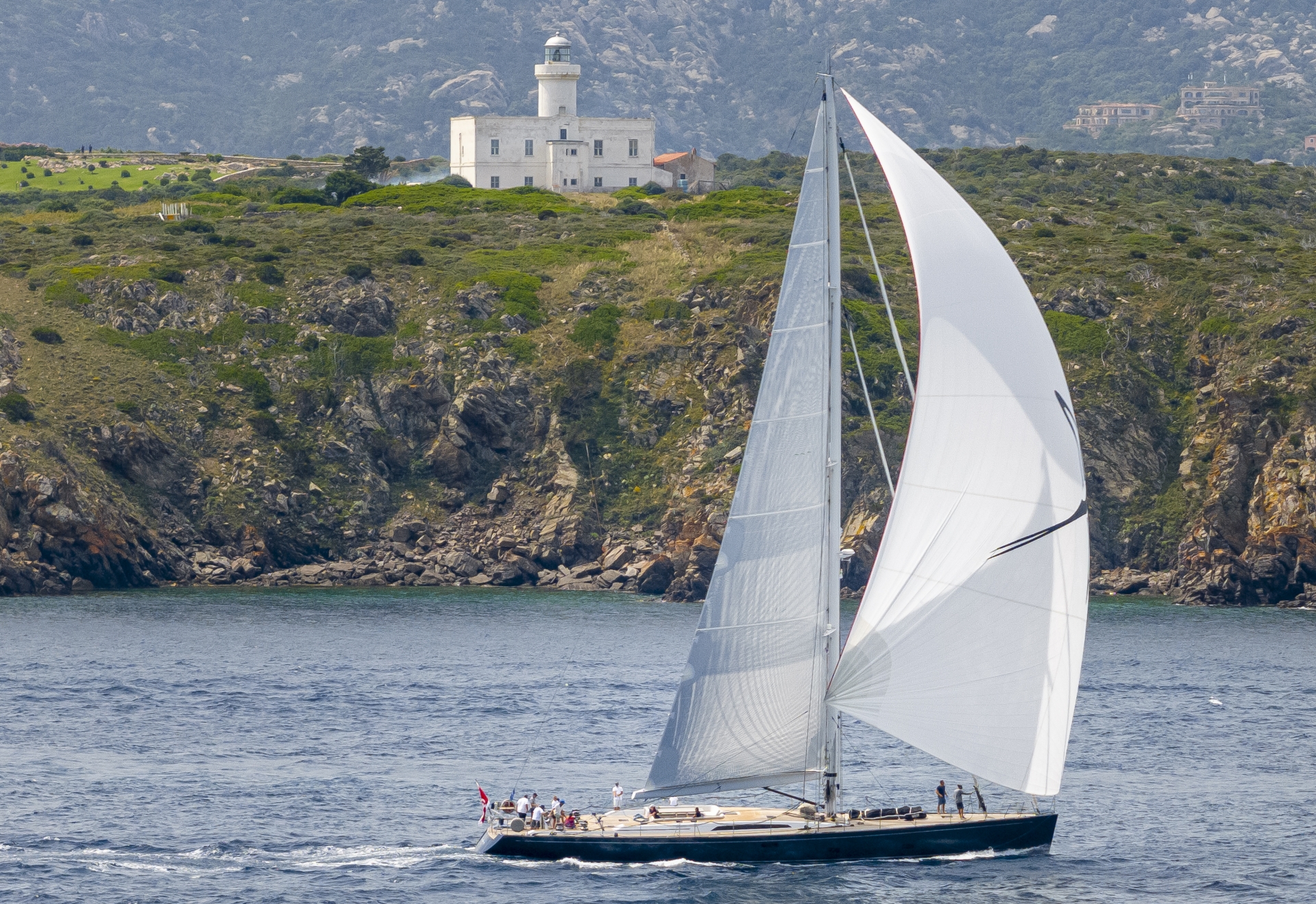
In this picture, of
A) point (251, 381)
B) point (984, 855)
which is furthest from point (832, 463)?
point (251, 381)

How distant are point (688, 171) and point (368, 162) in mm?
34489

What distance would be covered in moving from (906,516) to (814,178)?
7.49 metres

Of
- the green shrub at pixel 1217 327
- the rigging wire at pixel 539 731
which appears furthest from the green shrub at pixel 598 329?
the rigging wire at pixel 539 731

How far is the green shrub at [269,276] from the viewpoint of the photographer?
130000 millimetres

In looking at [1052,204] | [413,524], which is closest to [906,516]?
[413,524]

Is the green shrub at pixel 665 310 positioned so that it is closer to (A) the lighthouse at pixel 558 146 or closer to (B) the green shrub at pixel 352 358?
(B) the green shrub at pixel 352 358

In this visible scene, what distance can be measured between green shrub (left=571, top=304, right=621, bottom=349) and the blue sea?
3257cm

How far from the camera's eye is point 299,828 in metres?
49.0

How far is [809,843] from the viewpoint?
41625 millimetres

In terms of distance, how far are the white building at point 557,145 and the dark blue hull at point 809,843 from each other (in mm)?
129722

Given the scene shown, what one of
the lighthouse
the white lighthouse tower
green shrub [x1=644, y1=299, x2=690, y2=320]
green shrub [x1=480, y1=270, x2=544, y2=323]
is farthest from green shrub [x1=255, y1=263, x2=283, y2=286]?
the white lighthouse tower

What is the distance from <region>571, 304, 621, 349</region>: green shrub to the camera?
12612cm

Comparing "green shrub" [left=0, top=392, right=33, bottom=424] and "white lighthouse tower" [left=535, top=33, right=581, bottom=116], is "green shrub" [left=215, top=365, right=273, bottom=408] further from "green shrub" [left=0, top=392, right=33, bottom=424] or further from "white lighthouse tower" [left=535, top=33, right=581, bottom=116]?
"white lighthouse tower" [left=535, top=33, right=581, bottom=116]

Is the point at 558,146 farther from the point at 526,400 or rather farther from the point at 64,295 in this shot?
the point at 64,295
